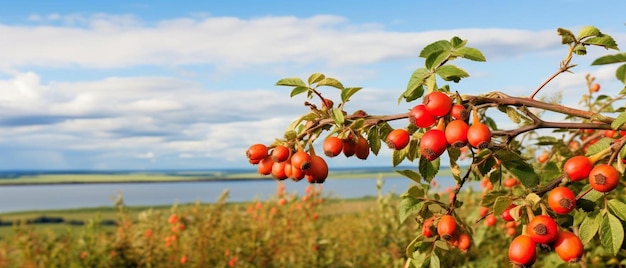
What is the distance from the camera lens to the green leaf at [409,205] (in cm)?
220

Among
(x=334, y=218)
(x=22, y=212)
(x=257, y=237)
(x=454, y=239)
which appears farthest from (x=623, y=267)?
(x=22, y=212)

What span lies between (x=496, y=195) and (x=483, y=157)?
160 millimetres

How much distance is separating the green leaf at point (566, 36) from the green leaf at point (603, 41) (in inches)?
2.0

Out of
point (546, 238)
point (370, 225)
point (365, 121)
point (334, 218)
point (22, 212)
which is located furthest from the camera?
point (22, 212)

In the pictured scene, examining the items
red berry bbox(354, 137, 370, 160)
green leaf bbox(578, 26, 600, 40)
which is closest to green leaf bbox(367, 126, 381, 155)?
red berry bbox(354, 137, 370, 160)

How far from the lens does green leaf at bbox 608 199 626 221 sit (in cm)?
184

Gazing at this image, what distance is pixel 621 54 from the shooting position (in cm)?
206

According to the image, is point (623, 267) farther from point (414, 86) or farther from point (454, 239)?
point (414, 86)

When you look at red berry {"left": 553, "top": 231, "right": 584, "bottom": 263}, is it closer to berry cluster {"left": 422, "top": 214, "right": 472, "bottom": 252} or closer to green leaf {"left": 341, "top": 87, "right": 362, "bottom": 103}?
berry cluster {"left": 422, "top": 214, "right": 472, "bottom": 252}

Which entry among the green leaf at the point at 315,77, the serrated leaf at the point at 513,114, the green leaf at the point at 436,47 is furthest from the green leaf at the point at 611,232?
the green leaf at the point at 315,77

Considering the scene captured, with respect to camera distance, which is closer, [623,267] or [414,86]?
[414,86]

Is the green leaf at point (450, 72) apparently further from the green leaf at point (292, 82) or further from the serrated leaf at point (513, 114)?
the green leaf at point (292, 82)

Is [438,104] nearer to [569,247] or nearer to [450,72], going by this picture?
[450,72]

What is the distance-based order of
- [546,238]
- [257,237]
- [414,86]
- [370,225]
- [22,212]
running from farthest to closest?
[22,212] < [370,225] < [257,237] < [414,86] < [546,238]
